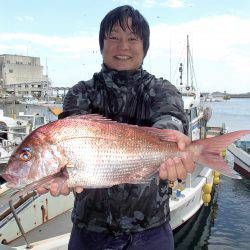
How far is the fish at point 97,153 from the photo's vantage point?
2725mm

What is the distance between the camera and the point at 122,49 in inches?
132

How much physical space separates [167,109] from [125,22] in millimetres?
1006

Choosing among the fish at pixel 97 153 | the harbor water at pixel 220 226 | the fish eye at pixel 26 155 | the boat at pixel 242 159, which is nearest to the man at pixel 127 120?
the fish at pixel 97 153

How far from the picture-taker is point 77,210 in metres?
3.14

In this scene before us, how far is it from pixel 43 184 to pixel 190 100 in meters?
11.6

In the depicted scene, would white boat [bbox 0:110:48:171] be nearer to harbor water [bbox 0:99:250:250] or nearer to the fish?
harbor water [bbox 0:99:250:250]

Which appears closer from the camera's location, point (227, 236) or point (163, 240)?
point (163, 240)

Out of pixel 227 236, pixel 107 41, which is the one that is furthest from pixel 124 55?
pixel 227 236

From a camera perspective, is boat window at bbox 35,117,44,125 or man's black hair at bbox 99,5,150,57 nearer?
man's black hair at bbox 99,5,150,57

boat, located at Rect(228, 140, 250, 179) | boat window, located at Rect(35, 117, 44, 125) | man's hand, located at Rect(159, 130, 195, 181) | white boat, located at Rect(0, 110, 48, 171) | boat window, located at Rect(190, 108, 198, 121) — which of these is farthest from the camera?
boat window, located at Rect(35, 117, 44, 125)

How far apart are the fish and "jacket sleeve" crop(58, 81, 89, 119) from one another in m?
0.43

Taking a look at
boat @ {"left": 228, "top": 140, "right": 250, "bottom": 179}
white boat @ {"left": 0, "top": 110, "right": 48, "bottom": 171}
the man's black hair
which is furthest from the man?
boat @ {"left": 228, "top": 140, "right": 250, "bottom": 179}

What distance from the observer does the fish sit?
2.72m

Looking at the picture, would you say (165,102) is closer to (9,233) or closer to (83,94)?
(83,94)
